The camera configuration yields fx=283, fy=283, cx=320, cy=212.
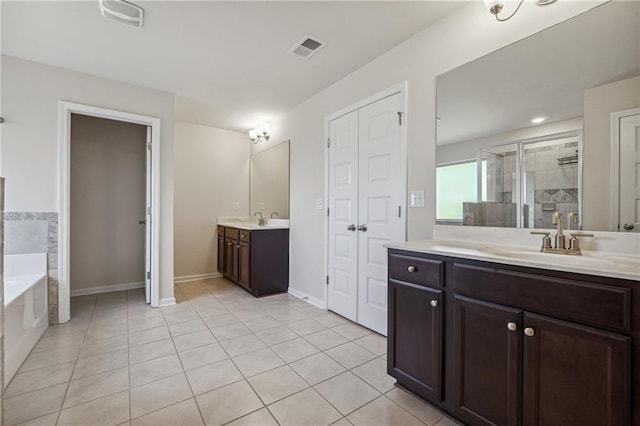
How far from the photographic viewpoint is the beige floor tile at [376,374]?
69.9 inches

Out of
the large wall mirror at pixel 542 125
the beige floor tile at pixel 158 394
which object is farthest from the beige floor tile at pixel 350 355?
the large wall mirror at pixel 542 125

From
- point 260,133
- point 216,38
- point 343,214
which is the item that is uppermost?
point 216,38

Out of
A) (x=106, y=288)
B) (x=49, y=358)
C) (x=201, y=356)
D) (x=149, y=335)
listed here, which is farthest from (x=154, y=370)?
(x=106, y=288)

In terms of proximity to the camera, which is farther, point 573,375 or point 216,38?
point 216,38

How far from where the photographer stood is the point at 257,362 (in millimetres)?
2035

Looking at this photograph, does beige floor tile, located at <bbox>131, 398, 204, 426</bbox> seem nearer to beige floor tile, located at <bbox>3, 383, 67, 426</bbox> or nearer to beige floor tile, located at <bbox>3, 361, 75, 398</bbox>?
beige floor tile, located at <bbox>3, 383, 67, 426</bbox>

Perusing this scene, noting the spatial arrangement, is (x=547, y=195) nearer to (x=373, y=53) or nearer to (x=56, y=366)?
(x=373, y=53)

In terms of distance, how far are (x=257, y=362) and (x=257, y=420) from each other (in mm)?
584

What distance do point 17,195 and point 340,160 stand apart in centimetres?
305

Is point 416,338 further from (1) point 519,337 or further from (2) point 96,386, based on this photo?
(2) point 96,386

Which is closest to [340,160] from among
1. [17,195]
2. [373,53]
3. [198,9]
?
[373,53]

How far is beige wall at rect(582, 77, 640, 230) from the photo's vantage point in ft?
4.54

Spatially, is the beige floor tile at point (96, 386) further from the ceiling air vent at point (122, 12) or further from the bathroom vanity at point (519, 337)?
the ceiling air vent at point (122, 12)

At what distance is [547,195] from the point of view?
158 cm
